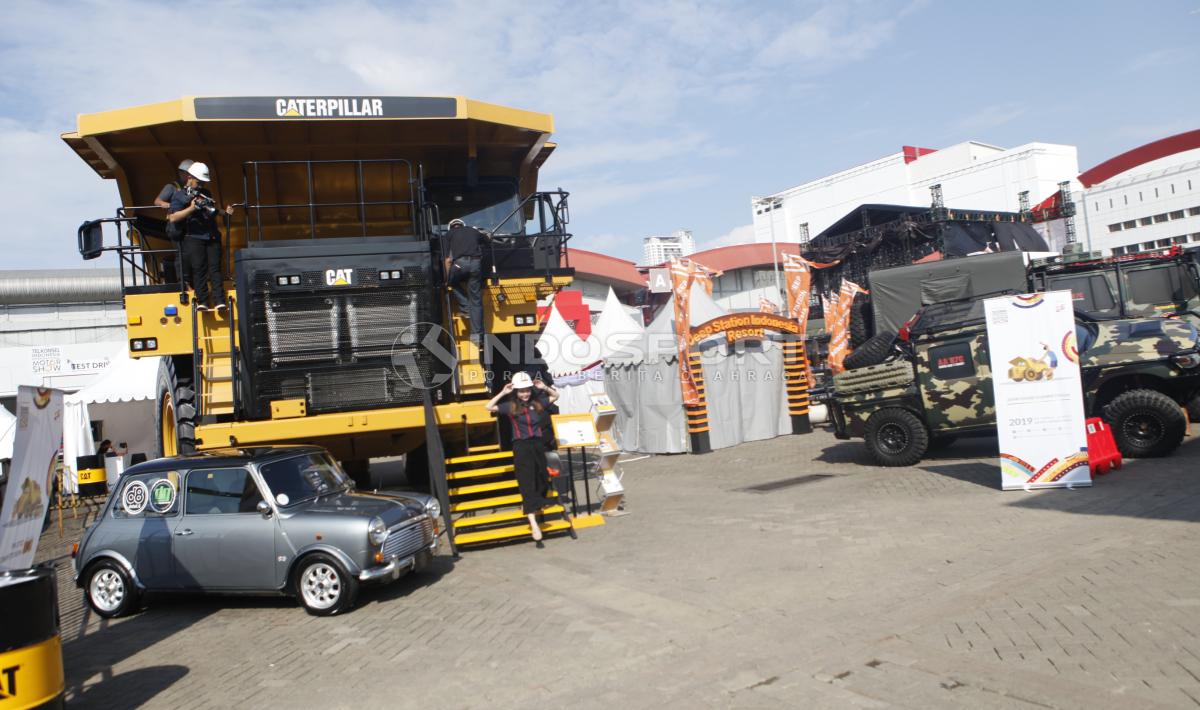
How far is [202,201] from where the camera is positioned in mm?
9211

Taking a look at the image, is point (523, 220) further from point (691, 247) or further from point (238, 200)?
point (691, 247)

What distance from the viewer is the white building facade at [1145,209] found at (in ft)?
132

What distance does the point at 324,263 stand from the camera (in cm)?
946

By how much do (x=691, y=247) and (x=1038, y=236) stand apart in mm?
31338

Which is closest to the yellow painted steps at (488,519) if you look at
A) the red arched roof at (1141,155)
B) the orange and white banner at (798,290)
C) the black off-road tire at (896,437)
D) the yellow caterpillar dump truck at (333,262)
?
the yellow caterpillar dump truck at (333,262)

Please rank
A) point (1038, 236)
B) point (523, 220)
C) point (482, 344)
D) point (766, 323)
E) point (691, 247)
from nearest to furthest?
1. point (482, 344)
2. point (523, 220)
3. point (766, 323)
4. point (1038, 236)
5. point (691, 247)

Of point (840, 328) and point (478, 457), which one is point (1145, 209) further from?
point (478, 457)

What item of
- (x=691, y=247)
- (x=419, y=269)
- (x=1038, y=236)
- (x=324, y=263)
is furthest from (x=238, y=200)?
(x=691, y=247)

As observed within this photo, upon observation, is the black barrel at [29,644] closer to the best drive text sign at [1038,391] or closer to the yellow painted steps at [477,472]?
the yellow painted steps at [477,472]

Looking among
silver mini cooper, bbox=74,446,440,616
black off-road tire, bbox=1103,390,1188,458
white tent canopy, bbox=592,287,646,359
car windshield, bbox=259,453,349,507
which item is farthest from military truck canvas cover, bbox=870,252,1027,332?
silver mini cooper, bbox=74,446,440,616

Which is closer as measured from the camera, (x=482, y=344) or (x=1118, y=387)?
(x=482, y=344)

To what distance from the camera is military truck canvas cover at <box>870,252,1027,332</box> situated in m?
20.9

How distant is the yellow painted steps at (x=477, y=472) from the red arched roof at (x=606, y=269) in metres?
37.9

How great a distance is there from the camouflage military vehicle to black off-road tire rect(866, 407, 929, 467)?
1cm
